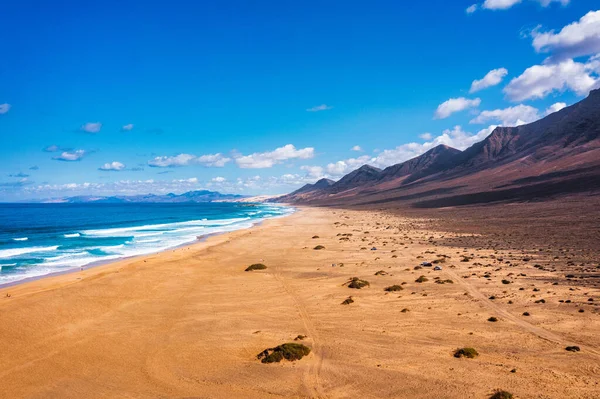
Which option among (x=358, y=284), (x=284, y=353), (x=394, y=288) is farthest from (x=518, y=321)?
(x=284, y=353)

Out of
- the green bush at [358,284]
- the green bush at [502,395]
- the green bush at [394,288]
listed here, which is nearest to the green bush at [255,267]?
the green bush at [358,284]

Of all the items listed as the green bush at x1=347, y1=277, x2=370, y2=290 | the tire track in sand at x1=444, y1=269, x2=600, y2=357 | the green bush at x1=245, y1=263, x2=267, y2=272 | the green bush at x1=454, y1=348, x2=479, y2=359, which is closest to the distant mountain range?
the tire track in sand at x1=444, y1=269, x2=600, y2=357

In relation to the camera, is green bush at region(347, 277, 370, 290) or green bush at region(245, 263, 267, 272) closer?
green bush at region(347, 277, 370, 290)

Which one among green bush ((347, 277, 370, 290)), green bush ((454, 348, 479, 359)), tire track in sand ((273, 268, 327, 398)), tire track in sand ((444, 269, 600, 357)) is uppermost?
tire track in sand ((273, 268, 327, 398))

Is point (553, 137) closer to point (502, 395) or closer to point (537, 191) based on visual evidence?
point (537, 191)

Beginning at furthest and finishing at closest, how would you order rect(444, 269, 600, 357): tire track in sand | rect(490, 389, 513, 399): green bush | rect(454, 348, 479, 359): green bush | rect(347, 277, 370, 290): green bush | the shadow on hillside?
the shadow on hillside, rect(347, 277, 370, 290): green bush, rect(444, 269, 600, 357): tire track in sand, rect(454, 348, 479, 359): green bush, rect(490, 389, 513, 399): green bush

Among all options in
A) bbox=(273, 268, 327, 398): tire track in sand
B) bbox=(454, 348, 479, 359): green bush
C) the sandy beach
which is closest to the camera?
bbox=(273, 268, 327, 398): tire track in sand

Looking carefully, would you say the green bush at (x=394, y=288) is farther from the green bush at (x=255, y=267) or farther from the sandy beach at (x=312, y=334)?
the green bush at (x=255, y=267)

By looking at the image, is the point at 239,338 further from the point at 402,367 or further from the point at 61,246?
the point at 61,246

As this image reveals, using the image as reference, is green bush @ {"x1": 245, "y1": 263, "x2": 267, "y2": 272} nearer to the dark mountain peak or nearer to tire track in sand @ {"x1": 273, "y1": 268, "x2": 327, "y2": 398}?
tire track in sand @ {"x1": 273, "y1": 268, "x2": 327, "y2": 398}
